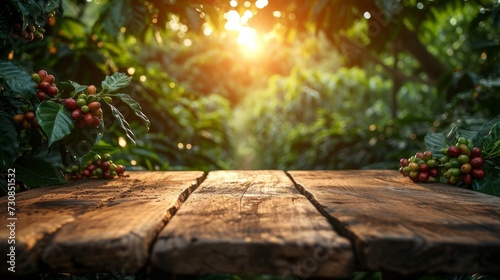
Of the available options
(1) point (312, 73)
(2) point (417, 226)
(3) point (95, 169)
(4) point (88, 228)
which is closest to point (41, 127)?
(3) point (95, 169)

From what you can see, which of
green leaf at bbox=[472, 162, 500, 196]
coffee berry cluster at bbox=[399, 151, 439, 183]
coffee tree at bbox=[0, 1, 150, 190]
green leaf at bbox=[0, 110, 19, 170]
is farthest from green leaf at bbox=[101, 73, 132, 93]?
green leaf at bbox=[472, 162, 500, 196]

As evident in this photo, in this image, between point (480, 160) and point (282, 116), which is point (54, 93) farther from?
point (282, 116)

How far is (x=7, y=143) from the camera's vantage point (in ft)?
3.51

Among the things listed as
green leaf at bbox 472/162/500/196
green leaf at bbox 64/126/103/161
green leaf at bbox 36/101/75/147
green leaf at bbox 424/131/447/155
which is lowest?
green leaf at bbox 472/162/500/196

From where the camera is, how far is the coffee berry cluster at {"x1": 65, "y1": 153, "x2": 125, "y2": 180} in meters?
1.37

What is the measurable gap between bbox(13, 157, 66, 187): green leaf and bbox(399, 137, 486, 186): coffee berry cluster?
95 centimetres

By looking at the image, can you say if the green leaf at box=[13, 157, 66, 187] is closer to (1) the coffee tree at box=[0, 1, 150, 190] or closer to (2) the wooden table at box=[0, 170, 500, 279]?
(1) the coffee tree at box=[0, 1, 150, 190]

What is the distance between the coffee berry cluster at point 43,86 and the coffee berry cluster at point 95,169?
0.30 metres

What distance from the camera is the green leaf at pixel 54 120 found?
0.98 m

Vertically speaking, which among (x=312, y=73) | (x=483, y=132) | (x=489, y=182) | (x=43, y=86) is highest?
(x=312, y=73)

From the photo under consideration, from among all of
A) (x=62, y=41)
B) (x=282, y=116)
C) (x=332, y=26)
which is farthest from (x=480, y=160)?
(x=282, y=116)

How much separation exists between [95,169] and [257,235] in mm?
862

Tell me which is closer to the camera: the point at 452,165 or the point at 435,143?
the point at 452,165

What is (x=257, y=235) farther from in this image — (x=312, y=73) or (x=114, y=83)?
(x=312, y=73)
